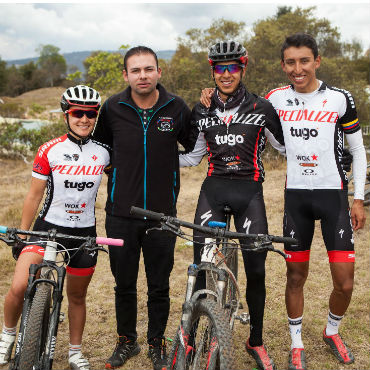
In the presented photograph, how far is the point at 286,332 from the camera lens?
5.07m

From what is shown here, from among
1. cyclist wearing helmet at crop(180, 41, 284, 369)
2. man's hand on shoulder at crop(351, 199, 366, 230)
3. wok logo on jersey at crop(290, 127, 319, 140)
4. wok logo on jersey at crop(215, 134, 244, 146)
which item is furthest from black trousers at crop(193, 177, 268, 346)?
man's hand on shoulder at crop(351, 199, 366, 230)

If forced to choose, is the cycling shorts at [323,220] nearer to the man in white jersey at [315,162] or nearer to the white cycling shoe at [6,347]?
the man in white jersey at [315,162]

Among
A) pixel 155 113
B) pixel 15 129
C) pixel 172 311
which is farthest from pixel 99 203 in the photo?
pixel 15 129

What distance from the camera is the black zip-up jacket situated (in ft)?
13.2

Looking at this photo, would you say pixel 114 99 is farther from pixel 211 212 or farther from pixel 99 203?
pixel 99 203

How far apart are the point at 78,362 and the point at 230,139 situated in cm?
264

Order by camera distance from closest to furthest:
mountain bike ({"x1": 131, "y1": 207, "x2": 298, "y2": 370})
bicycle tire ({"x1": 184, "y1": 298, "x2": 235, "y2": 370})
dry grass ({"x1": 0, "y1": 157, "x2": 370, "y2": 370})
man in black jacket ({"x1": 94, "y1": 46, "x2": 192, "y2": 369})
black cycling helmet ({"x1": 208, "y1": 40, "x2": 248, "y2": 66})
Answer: bicycle tire ({"x1": 184, "y1": 298, "x2": 235, "y2": 370}) → mountain bike ({"x1": 131, "y1": 207, "x2": 298, "y2": 370}) → black cycling helmet ({"x1": 208, "y1": 40, "x2": 248, "y2": 66}) → man in black jacket ({"x1": 94, "y1": 46, "x2": 192, "y2": 369}) → dry grass ({"x1": 0, "y1": 157, "x2": 370, "y2": 370})

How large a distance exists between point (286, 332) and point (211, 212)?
6.95ft

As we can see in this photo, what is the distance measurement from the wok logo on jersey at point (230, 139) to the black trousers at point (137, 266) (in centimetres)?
100

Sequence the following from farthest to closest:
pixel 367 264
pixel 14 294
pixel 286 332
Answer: pixel 367 264 → pixel 286 332 → pixel 14 294

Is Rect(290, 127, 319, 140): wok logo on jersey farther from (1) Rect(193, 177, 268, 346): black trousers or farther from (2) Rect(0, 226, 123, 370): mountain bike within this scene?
(2) Rect(0, 226, 123, 370): mountain bike

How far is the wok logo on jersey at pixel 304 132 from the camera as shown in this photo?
406 centimetres

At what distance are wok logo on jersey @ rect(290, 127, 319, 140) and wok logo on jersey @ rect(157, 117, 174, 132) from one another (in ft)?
3.84

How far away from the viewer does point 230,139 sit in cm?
389
